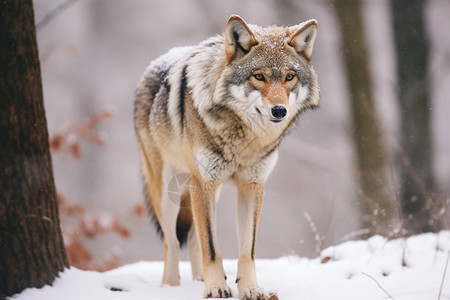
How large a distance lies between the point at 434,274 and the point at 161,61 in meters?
2.97

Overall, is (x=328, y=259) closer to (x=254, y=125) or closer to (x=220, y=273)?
(x=220, y=273)

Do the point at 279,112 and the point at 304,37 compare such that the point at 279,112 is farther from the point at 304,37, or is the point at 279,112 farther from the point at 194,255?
the point at 194,255

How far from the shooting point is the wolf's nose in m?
Result: 2.96

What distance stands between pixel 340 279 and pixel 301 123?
6.28 feet

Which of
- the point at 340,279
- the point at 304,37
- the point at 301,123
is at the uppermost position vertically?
the point at 304,37

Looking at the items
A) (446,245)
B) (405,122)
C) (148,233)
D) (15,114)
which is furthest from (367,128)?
(148,233)

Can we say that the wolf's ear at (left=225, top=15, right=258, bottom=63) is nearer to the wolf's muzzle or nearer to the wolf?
the wolf

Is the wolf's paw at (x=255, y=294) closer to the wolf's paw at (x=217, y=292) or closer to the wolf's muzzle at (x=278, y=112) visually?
the wolf's paw at (x=217, y=292)

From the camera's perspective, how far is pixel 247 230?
341cm

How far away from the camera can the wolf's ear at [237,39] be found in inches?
126

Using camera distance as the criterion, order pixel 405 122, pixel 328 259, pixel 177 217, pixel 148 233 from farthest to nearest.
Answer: pixel 148 233 → pixel 405 122 → pixel 177 217 → pixel 328 259

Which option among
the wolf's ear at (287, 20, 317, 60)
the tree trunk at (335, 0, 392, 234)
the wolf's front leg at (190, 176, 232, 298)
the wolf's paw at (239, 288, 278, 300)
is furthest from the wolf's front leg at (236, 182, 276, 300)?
the tree trunk at (335, 0, 392, 234)

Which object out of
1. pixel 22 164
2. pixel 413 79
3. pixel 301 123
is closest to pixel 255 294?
pixel 22 164

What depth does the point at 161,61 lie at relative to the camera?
4.54 metres
